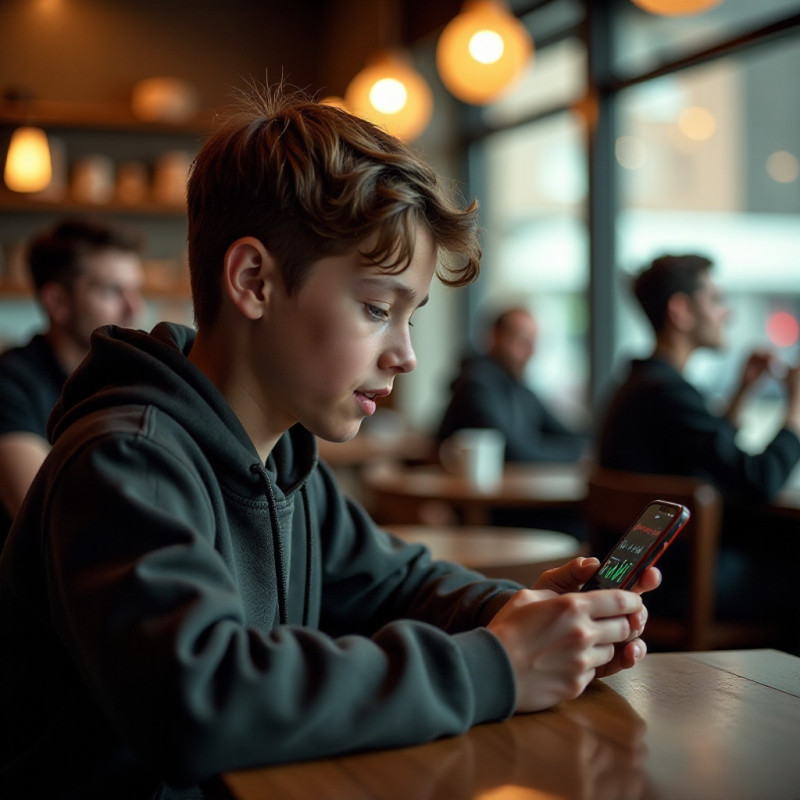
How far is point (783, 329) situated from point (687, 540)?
A: 2011mm

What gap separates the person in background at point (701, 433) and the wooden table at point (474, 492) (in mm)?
238

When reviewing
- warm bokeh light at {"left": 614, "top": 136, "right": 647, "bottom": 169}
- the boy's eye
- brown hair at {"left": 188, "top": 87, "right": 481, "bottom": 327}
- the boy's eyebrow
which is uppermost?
warm bokeh light at {"left": 614, "top": 136, "right": 647, "bottom": 169}

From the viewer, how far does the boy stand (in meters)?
0.82

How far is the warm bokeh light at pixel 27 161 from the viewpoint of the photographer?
5176mm

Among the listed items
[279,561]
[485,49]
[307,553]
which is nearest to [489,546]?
[307,553]

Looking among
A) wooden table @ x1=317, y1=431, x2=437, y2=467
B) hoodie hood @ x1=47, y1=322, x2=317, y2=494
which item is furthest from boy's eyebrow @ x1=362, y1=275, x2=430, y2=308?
wooden table @ x1=317, y1=431, x2=437, y2=467

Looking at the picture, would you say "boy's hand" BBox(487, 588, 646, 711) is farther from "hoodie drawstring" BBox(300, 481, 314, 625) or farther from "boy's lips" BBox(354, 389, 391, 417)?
"hoodie drawstring" BBox(300, 481, 314, 625)

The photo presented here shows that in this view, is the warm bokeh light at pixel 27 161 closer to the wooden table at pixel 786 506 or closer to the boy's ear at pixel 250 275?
the wooden table at pixel 786 506

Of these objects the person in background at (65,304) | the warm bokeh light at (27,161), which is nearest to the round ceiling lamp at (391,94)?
the warm bokeh light at (27,161)

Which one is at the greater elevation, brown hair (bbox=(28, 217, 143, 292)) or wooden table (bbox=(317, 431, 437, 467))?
brown hair (bbox=(28, 217, 143, 292))

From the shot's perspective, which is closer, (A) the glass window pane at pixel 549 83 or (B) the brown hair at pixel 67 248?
(B) the brown hair at pixel 67 248

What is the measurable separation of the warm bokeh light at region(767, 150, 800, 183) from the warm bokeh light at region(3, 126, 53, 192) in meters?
3.45

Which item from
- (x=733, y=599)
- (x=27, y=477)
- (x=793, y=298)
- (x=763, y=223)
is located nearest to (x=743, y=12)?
(x=763, y=223)

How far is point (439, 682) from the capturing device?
2.89 feet
